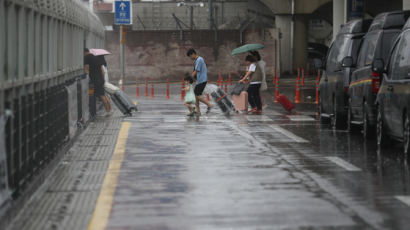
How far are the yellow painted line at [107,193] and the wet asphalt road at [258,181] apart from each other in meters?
0.08

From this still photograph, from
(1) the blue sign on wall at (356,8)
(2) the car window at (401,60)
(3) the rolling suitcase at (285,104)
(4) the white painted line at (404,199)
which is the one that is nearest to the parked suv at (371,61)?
(2) the car window at (401,60)

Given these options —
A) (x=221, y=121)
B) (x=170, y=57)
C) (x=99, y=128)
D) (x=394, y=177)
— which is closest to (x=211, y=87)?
(x=221, y=121)

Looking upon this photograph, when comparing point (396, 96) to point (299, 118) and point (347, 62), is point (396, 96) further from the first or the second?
point (299, 118)

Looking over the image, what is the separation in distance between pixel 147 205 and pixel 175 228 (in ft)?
4.30

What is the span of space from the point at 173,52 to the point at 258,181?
49.3 meters

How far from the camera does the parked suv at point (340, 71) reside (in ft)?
63.6

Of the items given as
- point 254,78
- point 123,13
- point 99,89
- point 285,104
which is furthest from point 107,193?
point 123,13

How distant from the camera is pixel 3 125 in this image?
8344 millimetres

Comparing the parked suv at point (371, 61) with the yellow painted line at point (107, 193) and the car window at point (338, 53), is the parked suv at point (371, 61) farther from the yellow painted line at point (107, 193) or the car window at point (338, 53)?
the yellow painted line at point (107, 193)

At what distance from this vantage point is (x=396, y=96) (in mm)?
14102

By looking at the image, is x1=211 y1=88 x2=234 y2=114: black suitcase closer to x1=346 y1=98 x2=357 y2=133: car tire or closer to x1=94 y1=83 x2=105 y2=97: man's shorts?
x1=94 y1=83 x2=105 y2=97: man's shorts

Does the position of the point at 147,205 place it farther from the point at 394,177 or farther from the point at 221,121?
the point at 221,121

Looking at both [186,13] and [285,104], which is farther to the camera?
[186,13]

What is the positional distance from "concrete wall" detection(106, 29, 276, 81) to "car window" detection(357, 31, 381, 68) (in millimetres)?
41133
